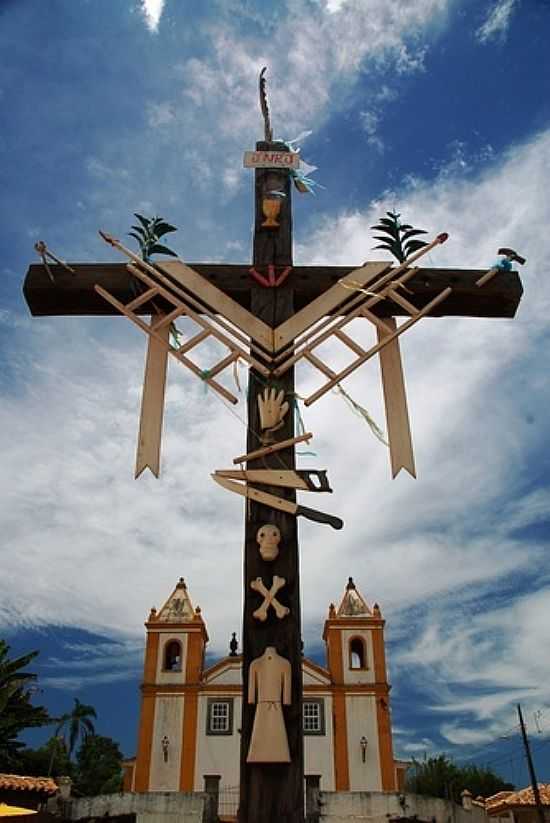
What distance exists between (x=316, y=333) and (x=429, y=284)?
35.5 inches

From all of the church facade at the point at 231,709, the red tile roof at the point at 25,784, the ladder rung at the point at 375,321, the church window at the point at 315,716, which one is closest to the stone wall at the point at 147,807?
the red tile roof at the point at 25,784

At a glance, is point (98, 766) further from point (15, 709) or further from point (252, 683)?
point (252, 683)

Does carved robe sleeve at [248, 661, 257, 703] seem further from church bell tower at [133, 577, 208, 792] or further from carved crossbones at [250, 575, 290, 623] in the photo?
church bell tower at [133, 577, 208, 792]

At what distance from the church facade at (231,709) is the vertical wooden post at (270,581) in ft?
89.3

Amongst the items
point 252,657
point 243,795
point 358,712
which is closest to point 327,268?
point 252,657

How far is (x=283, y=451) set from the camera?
13.3 feet

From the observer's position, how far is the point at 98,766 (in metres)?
53.4

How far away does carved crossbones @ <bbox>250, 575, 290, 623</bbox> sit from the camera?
11.8ft

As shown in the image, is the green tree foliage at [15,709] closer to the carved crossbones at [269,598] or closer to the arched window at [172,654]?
the arched window at [172,654]

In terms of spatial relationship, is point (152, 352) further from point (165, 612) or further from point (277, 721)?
point (165, 612)

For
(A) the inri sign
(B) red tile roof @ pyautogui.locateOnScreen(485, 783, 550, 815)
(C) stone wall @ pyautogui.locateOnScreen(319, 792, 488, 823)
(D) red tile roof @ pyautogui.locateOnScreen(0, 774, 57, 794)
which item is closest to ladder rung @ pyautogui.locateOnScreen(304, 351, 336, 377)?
(A) the inri sign

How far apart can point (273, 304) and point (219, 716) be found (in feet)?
96.5

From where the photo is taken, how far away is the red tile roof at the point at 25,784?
21172mm

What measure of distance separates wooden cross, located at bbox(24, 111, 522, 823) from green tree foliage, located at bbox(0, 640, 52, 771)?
73.7ft
